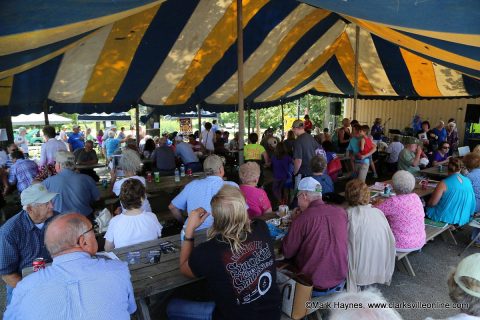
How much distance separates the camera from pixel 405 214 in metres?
3.32

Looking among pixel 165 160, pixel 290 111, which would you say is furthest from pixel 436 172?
pixel 290 111

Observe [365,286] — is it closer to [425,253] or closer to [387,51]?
[425,253]

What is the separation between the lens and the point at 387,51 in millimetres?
7523

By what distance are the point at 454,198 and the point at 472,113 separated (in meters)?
10.8

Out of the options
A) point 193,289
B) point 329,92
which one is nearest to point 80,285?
point 193,289

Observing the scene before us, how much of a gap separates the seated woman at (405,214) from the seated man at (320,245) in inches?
39.6

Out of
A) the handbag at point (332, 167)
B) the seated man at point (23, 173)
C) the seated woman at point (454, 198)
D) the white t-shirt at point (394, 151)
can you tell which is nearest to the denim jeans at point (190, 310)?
the seated woman at point (454, 198)

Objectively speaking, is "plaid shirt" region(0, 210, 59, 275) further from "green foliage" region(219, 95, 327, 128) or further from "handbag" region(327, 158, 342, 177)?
"green foliage" region(219, 95, 327, 128)

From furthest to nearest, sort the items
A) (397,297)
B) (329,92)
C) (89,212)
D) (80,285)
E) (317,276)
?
1. (329,92)
2. (89,212)
3. (397,297)
4. (317,276)
5. (80,285)

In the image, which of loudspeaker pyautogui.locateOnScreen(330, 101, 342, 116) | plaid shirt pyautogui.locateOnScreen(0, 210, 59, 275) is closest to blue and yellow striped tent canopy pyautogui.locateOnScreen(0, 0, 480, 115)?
plaid shirt pyautogui.locateOnScreen(0, 210, 59, 275)

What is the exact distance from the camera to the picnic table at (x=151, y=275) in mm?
2186

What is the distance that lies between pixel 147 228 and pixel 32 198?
0.84 metres

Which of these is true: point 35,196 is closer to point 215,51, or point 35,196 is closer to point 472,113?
point 215,51

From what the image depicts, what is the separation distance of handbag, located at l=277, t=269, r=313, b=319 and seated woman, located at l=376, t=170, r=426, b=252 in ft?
4.86
